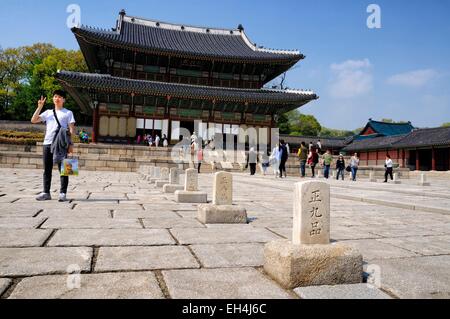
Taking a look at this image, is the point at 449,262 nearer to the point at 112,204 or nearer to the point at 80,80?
the point at 112,204

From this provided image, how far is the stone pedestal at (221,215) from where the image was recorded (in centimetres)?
426

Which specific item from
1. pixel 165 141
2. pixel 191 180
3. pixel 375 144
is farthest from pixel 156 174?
pixel 375 144

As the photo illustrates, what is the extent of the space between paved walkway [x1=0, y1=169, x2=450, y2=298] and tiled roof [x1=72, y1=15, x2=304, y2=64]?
68.1ft

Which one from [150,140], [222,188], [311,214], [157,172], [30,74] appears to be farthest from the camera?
[30,74]

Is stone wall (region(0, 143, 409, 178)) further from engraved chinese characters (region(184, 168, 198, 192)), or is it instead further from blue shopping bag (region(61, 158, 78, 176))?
blue shopping bag (region(61, 158, 78, 176))

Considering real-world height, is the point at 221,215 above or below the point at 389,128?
below

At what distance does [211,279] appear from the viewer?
7.15ft

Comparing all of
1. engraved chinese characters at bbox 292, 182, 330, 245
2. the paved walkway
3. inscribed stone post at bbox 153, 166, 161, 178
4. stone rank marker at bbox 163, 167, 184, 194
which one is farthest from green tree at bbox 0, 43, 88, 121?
engraved chinese characters at bbox 292, 182, 330, 245

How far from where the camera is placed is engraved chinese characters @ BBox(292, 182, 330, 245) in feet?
7.78

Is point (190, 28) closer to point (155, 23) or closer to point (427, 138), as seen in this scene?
point (155, 23)

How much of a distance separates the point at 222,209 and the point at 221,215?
0.26ft

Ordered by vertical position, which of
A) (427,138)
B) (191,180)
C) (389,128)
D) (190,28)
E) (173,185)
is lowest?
(173,185)

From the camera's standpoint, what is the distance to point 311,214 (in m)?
2.41
